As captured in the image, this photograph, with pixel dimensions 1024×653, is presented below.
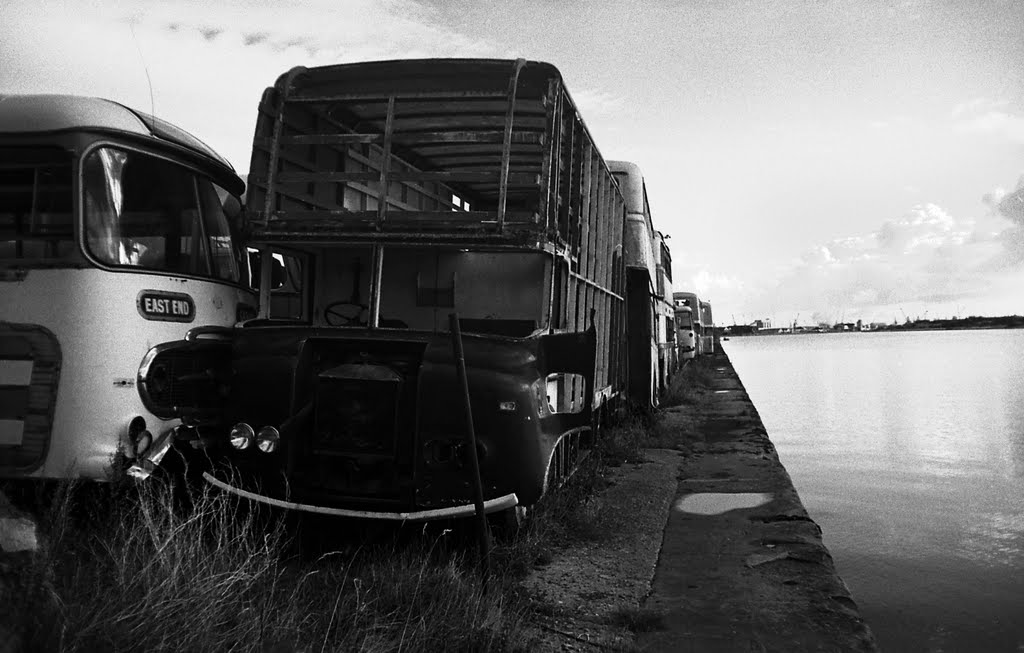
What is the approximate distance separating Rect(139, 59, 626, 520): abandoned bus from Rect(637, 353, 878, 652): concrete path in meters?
1.14

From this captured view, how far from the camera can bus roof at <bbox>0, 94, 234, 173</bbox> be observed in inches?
212

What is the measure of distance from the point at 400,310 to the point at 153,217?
206 centimetres

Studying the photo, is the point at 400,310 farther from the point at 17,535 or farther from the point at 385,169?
the point at 17,535

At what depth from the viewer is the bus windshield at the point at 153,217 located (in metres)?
5.42

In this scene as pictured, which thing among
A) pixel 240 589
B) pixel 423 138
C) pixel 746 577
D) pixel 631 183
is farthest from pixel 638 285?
pixel 240 589

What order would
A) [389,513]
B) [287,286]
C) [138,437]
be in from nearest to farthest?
[389,513] < [138,437] < [287,286]

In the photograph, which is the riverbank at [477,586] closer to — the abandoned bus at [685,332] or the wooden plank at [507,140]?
the wooden plank at [507,140]

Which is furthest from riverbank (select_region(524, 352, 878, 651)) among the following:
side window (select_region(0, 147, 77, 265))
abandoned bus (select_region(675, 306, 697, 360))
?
abandoned bus (select_region(675, 306, 697, 360))

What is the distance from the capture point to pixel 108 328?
208 inches

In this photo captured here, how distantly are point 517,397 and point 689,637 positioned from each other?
1672mm

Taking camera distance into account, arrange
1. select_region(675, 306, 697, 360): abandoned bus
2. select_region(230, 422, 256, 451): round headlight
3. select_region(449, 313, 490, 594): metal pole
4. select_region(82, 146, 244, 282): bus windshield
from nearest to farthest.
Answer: select_region(449, 313, 490, 594): metal pole < select_region(230, 422, 256, 451): round headlight < select_region(82, 146, 244, 282): bus windshield < select_region(675, 306, 697, 360): abandoned bus

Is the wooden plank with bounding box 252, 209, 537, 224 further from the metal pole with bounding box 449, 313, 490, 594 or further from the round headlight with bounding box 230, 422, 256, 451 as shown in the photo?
the round headlight with bounding box 230, 422, 256, 451

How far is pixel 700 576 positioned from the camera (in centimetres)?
548

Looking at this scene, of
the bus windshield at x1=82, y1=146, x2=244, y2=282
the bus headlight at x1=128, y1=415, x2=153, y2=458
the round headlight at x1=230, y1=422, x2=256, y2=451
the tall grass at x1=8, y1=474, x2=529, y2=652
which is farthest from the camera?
the bus windshield at x1=82, y1=146, x2=244, y2=282
